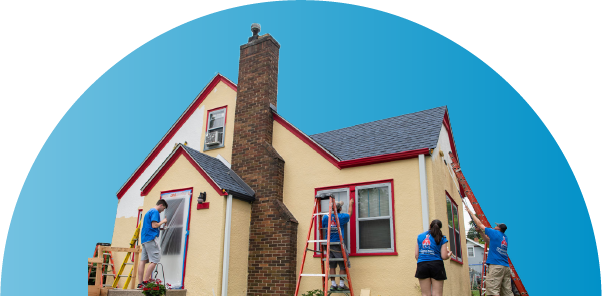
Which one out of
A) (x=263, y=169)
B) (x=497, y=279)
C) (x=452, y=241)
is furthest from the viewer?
(x=263, y=169)

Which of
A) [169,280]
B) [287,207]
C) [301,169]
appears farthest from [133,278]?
[301,169]

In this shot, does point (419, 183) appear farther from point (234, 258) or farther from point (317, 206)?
point (234, 258)

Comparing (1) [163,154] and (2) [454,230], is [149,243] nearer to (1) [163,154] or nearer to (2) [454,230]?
(1) [163,154]

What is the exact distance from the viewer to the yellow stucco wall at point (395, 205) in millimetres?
8516

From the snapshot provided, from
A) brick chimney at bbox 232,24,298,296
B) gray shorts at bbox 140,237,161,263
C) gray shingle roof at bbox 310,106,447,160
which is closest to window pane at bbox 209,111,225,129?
brick chimney at bbox 232,24,298,296

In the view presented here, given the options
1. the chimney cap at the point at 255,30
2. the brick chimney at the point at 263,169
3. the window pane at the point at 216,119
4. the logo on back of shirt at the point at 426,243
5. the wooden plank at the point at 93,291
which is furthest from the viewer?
the window pane at the point at 216,119

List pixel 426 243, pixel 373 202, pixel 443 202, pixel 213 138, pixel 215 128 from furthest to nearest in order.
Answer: pixel 215 128 → pixel 213 138 → pixel 443 202 → pixel 373 202 → pixel 426 243

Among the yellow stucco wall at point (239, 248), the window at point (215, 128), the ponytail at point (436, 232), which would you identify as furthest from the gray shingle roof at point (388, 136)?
the window at point (215, 128)

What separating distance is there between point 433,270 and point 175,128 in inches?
368

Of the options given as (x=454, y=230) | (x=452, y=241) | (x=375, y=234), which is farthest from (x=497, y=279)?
(x=375, y=234)

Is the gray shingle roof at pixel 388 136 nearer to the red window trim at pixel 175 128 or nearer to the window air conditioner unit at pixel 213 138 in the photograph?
the window air conditioner unit at pixel 213 138

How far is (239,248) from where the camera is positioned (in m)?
9.75

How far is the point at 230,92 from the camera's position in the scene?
12.5 m

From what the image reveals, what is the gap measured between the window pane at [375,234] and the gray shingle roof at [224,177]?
2.94m
